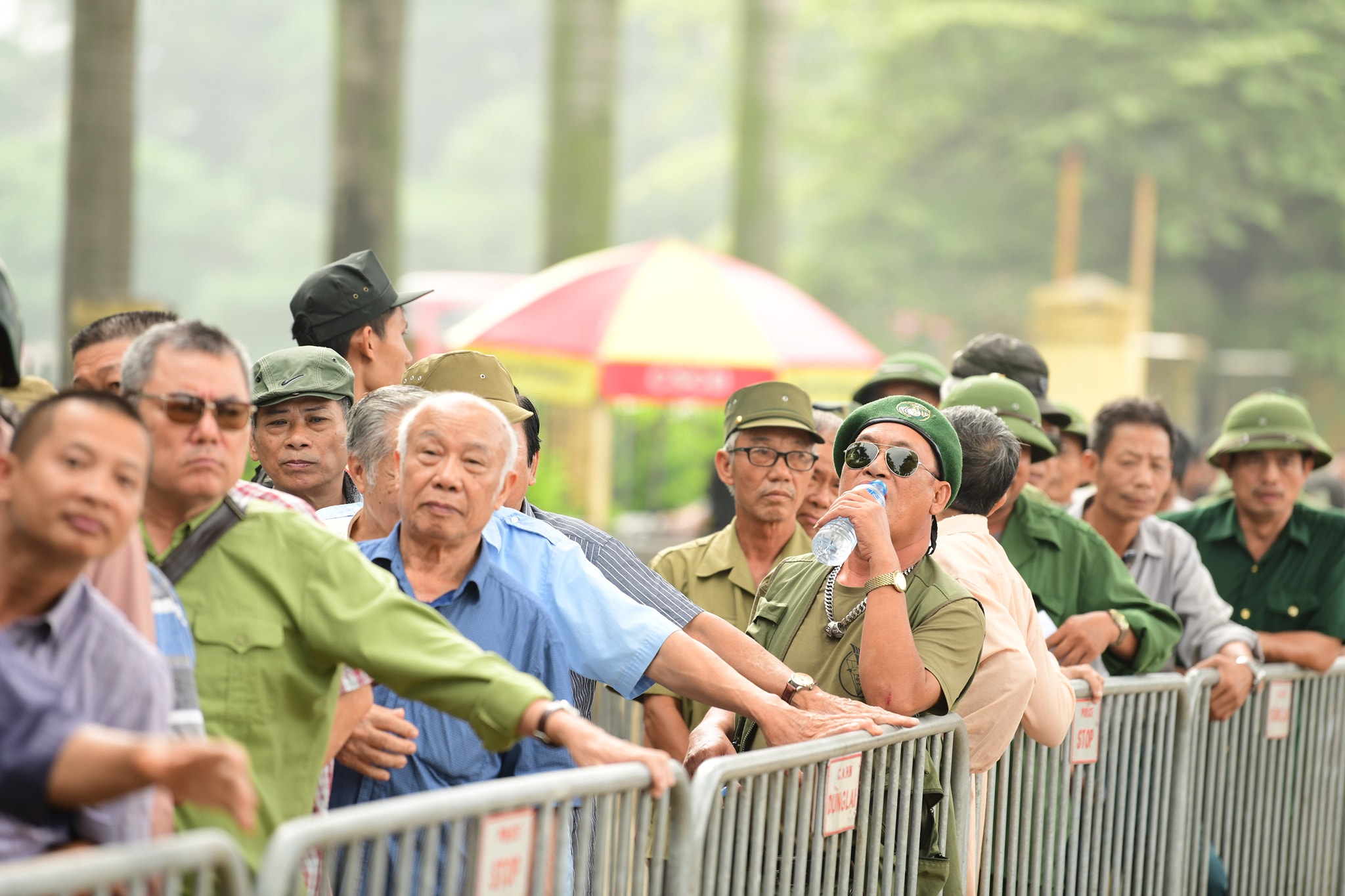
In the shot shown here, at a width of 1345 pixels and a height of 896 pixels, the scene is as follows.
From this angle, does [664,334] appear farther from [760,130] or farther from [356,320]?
[760,130]

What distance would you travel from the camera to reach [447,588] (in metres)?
4.06

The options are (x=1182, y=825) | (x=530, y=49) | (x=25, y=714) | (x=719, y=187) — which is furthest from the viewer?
(x=530, y=49)

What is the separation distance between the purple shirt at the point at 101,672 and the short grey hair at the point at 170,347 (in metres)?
0.63

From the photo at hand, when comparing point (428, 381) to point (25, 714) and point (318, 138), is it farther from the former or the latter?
point (318, 138)

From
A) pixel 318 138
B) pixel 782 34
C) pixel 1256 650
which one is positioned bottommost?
pixel 1256 650

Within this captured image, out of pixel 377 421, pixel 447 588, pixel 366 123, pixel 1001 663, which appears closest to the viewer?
pixel 447 588

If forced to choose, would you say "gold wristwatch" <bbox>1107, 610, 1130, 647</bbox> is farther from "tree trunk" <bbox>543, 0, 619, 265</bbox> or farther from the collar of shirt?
"tree trunk" <bbox>543, 0, 619, 265</bbox>

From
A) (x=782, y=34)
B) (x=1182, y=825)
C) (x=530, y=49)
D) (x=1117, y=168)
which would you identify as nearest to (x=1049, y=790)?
(x=1182, y=825)

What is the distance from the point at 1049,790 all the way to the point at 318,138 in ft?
192

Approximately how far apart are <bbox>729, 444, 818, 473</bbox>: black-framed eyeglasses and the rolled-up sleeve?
248 centimetres

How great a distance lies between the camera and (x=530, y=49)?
214ft

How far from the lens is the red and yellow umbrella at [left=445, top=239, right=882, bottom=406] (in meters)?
11.1

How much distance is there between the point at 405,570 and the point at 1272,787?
399 cm

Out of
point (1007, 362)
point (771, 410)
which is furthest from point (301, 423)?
point (1007, 362)
